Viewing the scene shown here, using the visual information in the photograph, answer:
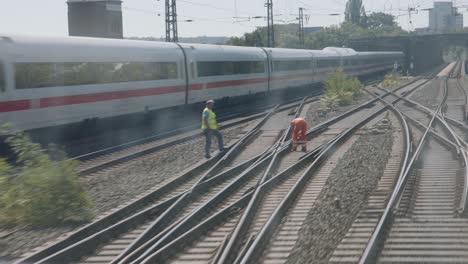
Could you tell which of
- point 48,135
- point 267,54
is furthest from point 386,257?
point 267,54

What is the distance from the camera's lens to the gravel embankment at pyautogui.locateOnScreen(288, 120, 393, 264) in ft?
25.0

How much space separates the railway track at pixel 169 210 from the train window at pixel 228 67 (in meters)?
9.55

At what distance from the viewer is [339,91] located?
3044 centimetres

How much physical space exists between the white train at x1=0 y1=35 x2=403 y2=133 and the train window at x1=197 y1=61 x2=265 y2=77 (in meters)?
0.03

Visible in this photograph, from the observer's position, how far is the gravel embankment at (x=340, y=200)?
762 cm

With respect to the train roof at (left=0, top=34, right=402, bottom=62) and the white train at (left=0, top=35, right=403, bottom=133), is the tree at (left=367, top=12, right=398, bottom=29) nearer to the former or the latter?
the white train at (left=0, top=35, right=403, bottom=133)

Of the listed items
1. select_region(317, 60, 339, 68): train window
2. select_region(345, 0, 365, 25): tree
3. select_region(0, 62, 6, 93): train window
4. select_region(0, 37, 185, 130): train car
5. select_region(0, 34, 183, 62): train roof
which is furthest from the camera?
select_region(345, 0, 365, 25): tree

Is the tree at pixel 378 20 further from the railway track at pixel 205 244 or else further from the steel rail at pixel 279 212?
the railway track at pixel 205 244

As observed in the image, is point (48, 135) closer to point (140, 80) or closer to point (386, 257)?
point (140, 80)

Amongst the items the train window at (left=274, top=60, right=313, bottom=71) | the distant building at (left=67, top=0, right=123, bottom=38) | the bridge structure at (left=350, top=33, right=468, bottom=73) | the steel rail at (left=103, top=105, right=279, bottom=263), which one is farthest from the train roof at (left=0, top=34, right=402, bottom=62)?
the bridge structure at (left=350, top=33, right=468, bottom=73)

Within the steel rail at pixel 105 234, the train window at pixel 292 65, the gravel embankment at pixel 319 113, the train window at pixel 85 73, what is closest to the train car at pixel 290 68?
the train window at pixel 292 65

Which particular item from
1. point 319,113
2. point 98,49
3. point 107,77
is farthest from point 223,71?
point 98,49

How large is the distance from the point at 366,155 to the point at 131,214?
247 inches

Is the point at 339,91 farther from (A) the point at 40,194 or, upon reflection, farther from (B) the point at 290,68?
(A) the point at 40,194
